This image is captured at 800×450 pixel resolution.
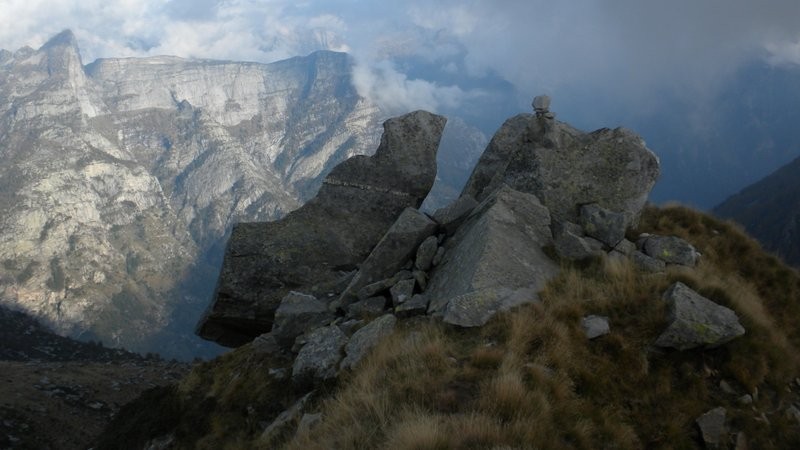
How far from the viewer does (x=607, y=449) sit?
8.83m

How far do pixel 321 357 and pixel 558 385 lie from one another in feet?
19.7

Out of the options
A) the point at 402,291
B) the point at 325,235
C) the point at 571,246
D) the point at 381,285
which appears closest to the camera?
the point at 402,291

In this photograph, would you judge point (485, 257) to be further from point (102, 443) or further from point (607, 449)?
point (102, 443)

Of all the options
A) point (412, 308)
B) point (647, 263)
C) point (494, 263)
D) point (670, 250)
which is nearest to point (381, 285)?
point (412, 308)

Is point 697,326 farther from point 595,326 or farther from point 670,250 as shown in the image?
point 670,250

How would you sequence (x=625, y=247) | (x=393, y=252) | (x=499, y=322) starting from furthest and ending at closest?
1. (x=393, y=252)
2. (x=625, y=247)
3. (x=499, y=322)

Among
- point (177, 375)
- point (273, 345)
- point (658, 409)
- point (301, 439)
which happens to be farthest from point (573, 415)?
point (177, 375)

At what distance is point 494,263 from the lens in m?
14.0

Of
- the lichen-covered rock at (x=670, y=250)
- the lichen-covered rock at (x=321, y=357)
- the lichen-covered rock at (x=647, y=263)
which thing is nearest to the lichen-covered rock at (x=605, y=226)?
the lichen-covered rock at (x=647, y=263)

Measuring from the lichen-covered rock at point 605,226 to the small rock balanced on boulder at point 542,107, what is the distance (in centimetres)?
512

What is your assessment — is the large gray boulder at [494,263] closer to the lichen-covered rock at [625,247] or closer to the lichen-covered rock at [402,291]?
the lichen-covered rock at [402,291]

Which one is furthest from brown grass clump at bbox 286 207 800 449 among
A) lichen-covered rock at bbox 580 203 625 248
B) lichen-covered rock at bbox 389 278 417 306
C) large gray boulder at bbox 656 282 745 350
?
lichen-covered rock at bbox 580 203 625 248

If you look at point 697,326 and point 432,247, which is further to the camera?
point 432,247

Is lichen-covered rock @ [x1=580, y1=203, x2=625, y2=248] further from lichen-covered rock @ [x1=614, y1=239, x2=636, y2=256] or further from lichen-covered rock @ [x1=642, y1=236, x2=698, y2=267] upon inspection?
lichen-covered rock @ [x1=642, y1=236, x2=698, y2=267]
